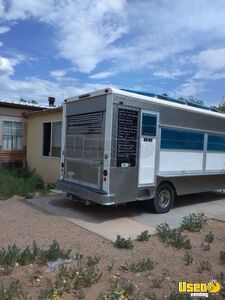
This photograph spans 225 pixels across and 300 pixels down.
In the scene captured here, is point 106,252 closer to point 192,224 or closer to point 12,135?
point 192,224

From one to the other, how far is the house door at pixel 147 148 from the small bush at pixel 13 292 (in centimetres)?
426

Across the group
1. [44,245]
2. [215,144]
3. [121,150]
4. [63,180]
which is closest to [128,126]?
[121,150]

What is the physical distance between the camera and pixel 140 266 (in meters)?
5.05

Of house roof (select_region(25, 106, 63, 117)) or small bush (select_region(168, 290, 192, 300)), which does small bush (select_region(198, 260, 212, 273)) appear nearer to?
small bush (select_region(168, 290, 192, 300))

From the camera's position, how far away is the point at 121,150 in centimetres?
750

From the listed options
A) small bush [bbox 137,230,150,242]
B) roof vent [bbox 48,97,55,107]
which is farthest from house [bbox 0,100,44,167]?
small bush [bbox 137,230,150,242]

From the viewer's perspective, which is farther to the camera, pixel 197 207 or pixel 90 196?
pixel 197 207

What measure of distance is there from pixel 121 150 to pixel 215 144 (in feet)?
13.1

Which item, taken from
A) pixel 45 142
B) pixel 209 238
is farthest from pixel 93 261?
pixel 45 142

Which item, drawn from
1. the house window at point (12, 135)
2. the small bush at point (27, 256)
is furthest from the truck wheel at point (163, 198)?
the house window at point (12, 135)

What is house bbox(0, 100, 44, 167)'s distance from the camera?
14.0 metres

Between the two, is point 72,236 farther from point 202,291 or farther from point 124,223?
point 202,291

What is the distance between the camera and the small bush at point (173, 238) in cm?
615

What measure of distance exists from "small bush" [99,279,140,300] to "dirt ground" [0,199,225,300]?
0.38ft
